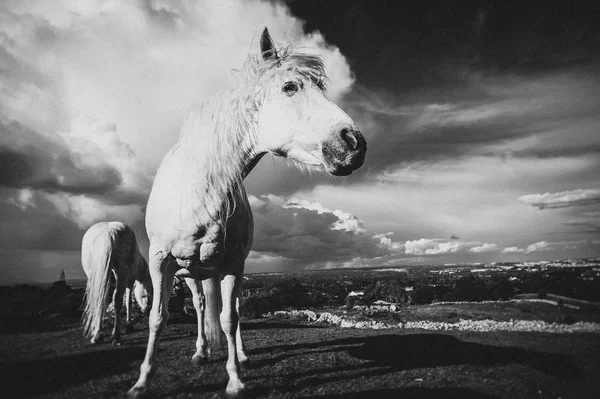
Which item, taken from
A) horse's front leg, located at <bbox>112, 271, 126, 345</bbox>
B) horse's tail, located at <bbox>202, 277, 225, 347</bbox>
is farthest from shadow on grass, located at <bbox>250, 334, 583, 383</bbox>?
horse's front leg, located at <bbox>112, 271, 126, 345</bbox>

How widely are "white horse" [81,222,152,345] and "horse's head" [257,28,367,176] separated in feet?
9.84

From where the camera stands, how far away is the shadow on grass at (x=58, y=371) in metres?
2.01

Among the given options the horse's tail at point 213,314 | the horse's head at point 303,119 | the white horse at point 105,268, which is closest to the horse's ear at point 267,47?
the horse's head at point 303,119

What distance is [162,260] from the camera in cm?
265

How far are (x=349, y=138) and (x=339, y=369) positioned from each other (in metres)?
2.73

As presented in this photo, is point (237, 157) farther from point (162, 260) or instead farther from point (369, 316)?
point (369, 316)

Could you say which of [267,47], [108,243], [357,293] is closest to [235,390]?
[267,47]

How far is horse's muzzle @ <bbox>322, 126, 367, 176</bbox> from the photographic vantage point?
2.07m

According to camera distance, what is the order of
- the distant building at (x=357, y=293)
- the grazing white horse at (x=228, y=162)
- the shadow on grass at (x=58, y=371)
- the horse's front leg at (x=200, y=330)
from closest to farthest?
the shadow on grass at (x=58, y=371)
the grazing white horse at (x=228, y=162)
the horse's front leg at (x=200, y=330)
the distant building at (x=357, y=293)

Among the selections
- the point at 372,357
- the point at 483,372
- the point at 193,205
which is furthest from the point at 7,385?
the point at 483,372

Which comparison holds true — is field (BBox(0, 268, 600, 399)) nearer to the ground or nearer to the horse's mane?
the ground

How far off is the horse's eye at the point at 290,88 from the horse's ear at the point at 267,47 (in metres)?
0.40

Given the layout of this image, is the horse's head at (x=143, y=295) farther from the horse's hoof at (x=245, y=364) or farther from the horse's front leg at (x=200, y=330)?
the horse's hoof at (x=245, y=364)

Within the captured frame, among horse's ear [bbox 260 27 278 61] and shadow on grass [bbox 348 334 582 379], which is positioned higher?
horse's ear [bbox 260 27 278 61]
